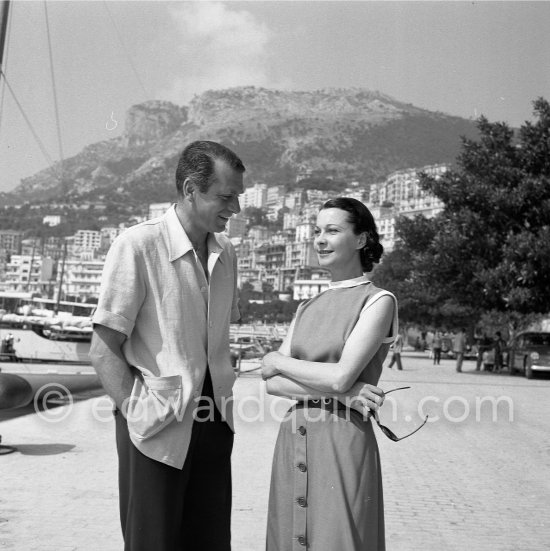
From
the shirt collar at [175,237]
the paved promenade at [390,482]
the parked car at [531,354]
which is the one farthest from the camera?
the parked car at [531,354]

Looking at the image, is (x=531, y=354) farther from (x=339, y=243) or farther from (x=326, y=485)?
(x=326, y=485)

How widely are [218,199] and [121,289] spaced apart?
45 centimetres

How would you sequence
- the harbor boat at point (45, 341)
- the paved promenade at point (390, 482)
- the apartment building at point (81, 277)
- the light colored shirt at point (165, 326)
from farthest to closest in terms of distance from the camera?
the apartment building at point (81, 277) < the harbor boat at point (45, 341) < the paved promenade at point (390, 482) < the light colored shirt at point (165, 326)

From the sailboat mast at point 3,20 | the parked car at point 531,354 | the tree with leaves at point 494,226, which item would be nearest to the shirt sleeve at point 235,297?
the sailboat mast at point 3,20

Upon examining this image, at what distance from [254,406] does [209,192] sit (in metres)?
10.6

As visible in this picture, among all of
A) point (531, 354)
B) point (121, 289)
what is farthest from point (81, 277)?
point (121, 289)

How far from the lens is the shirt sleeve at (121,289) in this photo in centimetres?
249

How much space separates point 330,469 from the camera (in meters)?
2.52

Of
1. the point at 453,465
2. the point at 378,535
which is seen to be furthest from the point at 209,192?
the point at 453,465

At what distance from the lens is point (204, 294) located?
268 centimetres

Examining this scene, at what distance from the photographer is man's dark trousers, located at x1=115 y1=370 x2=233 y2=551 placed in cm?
248

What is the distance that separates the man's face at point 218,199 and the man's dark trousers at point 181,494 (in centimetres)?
53

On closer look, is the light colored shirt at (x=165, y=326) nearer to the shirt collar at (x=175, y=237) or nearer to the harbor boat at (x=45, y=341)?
the shirt collar at (x=175, y=237)

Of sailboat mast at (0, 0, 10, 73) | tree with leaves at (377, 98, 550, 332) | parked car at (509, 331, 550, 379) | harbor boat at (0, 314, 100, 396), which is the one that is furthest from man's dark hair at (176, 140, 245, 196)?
harbor boat at (0, 314, 100, 396)
